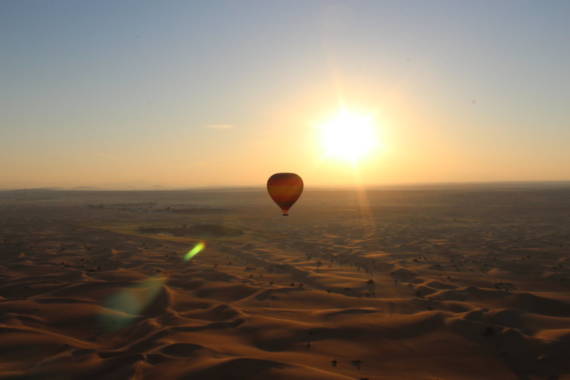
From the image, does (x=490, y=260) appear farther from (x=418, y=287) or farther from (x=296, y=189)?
(x=296, y=189)

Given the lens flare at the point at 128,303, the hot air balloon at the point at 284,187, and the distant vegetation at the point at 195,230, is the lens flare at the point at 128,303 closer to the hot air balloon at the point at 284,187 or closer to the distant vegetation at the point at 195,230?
the distant vegetation at the point at 195,230

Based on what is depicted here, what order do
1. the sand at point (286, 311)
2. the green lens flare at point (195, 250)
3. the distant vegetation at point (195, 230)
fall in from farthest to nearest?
the distant vegetation at point (195, 230) → the green lens flare at point (195, 250) → the sand at point (286, 311)

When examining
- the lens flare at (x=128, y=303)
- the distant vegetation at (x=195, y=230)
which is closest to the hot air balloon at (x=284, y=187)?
the distant vegetation at (x=195, y=230)

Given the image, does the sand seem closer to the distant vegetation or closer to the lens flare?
the lens flare

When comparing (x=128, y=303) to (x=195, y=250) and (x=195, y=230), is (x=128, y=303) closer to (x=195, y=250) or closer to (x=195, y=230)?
(x=195, y=250)

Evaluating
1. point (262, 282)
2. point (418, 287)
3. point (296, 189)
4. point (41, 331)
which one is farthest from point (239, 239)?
point (41, 331)

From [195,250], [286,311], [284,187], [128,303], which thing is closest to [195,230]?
[284,187]
